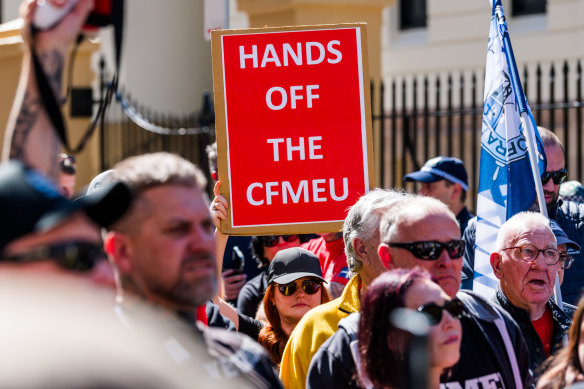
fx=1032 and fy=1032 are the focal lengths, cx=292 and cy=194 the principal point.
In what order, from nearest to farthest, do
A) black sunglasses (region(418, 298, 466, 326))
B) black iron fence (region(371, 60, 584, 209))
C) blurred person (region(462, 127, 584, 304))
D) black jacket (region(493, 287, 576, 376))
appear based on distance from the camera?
black sunglasses (region(418, 298, 466, 326)) < black jacket (region(493, 287, 576, 376)) < blurred person (region(462, 127, 584, 304)) < black iron fence (region(371, 60, 584, 209))

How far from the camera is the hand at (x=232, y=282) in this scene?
654 centimetres

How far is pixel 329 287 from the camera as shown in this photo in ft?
17.7

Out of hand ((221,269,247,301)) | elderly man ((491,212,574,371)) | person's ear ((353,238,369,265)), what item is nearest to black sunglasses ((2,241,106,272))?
person's ear ((353,238,369,265))

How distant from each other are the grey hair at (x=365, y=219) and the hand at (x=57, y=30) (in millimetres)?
1716

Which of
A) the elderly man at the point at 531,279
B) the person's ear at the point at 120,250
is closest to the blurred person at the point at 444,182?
the elderly man at the point at 531,279

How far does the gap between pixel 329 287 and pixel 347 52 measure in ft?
4.01

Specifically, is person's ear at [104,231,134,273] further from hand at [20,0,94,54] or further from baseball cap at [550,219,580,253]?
baseball cap at [550,219,580,253]

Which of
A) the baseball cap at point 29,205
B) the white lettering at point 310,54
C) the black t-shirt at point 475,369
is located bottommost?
the black t-shirt at point 475,369

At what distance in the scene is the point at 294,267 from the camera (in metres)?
5.14

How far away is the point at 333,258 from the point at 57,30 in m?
3.66

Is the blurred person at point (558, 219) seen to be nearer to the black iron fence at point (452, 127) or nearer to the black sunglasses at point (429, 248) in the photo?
the black sunglasses at point (429, 248)

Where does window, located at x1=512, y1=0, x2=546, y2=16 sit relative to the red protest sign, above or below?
above

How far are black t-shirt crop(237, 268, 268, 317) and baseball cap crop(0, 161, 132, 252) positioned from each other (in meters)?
3.85

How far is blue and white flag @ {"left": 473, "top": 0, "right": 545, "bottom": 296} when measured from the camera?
5.39m
